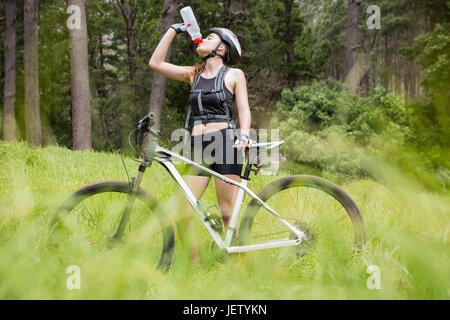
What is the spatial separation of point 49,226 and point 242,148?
137 cm

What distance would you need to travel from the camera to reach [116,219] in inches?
100

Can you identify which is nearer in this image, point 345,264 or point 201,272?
point 345,264

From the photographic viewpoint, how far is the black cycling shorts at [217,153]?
2764mm

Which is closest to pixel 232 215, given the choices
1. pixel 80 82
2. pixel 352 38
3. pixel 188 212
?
pixel 188 212

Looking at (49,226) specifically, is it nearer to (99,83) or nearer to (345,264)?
(345,264)

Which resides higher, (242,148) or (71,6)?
(71,6)

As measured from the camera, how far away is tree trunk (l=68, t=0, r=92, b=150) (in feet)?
28.7

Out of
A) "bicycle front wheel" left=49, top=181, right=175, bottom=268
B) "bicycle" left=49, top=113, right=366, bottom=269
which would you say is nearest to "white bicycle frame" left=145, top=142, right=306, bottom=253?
"bicycle" left=49, top=113, right=366, bottom=269

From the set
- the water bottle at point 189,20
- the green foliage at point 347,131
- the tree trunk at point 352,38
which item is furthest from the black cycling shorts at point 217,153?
the tree trunk at point 352,38

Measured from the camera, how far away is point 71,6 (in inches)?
332

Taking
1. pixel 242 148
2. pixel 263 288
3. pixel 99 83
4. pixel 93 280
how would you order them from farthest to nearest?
pixel 99 83, pixel 242 148, pixel 263 288, pixel 93 280

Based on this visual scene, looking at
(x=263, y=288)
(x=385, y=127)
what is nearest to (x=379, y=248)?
(x=263, y=288)

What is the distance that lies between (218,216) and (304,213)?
2.03 ft

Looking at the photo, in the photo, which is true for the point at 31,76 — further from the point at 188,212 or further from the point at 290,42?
the point at 290,42
